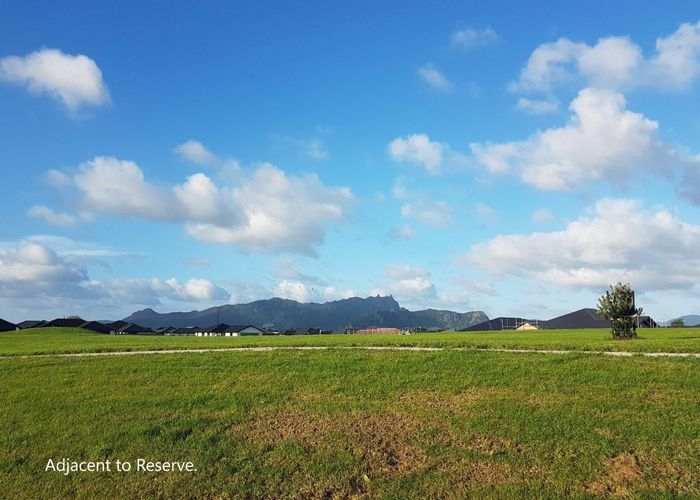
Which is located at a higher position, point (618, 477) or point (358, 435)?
point (358, 435)

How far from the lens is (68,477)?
40.2ft

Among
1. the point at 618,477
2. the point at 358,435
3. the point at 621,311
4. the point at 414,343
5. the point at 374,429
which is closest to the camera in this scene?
the point at 618,477

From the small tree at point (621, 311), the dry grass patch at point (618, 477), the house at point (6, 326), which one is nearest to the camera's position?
the dry grass patch at point (618, 477)

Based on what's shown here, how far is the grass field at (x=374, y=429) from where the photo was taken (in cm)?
1133

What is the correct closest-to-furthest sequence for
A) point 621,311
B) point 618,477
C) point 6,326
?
point 618,477
point 621,311
point 6,326

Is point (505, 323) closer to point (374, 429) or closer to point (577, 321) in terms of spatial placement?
point (577, 321)

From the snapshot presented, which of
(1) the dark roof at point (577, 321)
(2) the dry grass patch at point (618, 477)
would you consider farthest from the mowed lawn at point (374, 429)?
(1) the dark roof at point (577, 321)

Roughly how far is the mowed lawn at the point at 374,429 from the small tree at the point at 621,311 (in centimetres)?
2585

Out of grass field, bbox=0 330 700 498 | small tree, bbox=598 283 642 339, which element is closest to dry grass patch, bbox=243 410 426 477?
grass field, bbox=0 330 700 498

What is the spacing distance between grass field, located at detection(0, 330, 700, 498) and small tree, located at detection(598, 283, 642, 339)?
25.9 m

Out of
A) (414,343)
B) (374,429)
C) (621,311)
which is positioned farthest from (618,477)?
(621,311)

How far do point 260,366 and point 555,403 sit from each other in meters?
11.8

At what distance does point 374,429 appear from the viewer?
14070 mm

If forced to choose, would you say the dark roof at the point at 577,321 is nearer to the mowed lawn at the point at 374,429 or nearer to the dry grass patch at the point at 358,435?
the mowed lawn at the point at 374,429
